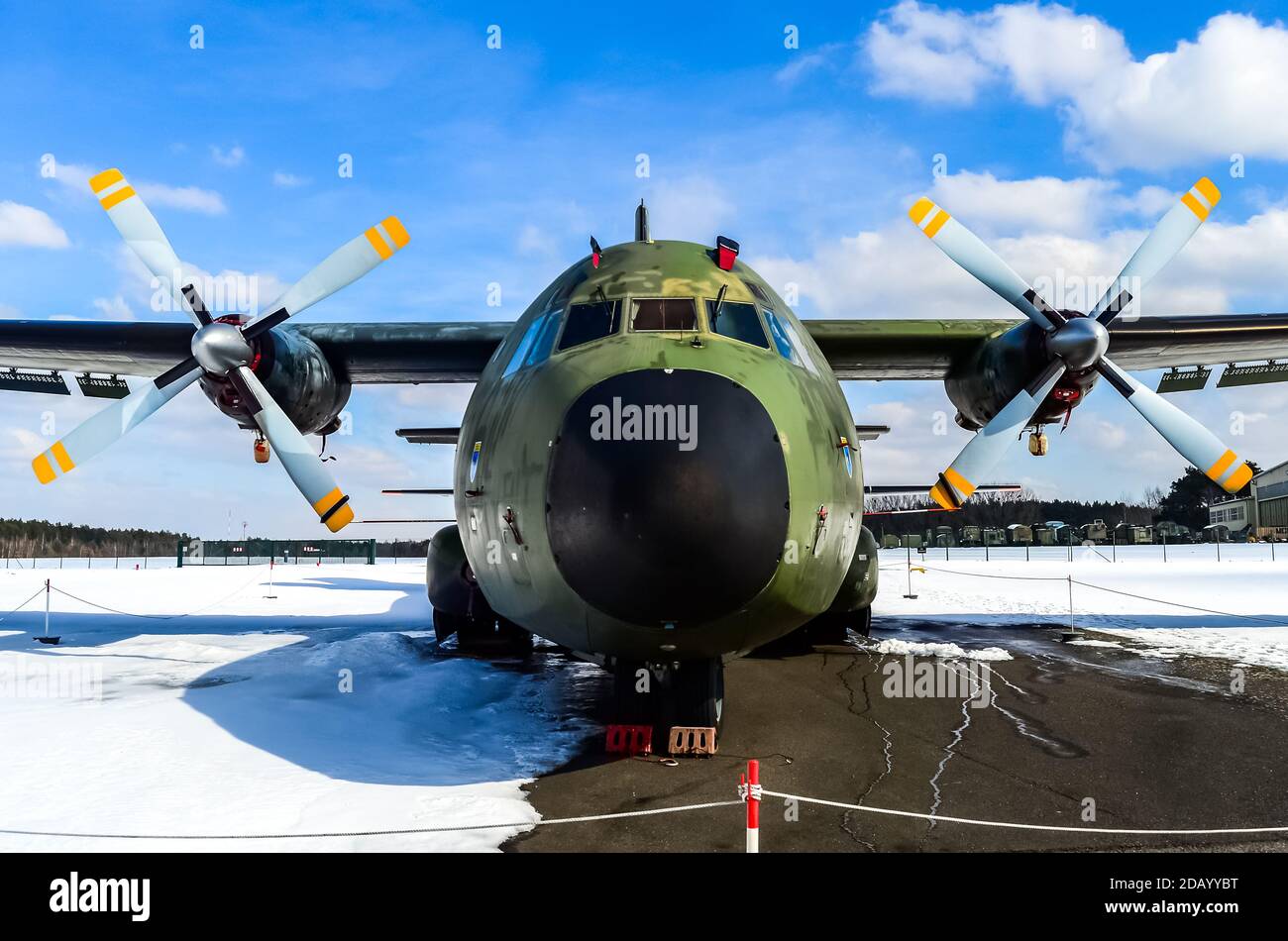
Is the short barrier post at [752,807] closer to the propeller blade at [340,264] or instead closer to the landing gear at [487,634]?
the landing gear at [487,634]

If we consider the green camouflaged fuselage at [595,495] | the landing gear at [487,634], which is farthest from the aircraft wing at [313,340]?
the green camouflaged fuselage at [595,495]

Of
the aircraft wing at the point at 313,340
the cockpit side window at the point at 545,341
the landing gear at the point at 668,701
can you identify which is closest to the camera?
the cockpit side window at the point at 545,341

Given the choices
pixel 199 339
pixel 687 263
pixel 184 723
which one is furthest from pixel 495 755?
pixel 199 339

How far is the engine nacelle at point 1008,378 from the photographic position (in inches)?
420

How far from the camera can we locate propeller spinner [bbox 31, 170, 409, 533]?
9.31 meters

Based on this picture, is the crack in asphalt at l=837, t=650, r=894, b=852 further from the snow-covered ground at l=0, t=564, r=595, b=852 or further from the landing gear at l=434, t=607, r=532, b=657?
the landing gear at l=434, t=607, r=532, b=657

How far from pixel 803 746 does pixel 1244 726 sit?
4630 mm

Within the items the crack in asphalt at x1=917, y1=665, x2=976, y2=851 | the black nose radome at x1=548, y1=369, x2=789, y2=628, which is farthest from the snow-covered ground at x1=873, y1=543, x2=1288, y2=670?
the black nose radome at x1=548, y1=369, x2=789, y2=628

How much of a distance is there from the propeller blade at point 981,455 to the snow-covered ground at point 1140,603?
19.0 ft

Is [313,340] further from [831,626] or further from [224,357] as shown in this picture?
[831,626]

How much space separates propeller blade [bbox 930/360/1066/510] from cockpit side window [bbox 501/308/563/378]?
475 centimetres

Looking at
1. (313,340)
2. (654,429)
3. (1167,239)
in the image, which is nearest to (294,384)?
(313,340)

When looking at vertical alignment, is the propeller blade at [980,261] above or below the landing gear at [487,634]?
above
